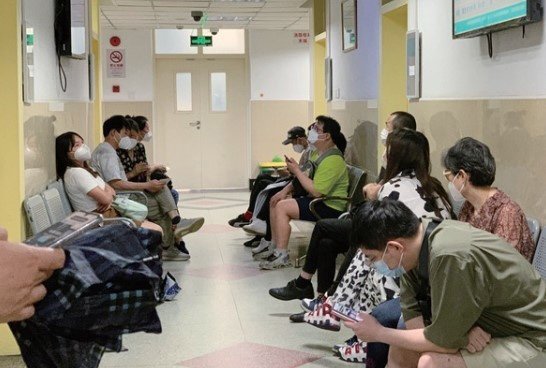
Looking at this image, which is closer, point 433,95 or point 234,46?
point 433,95

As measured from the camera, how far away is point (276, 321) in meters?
5.41

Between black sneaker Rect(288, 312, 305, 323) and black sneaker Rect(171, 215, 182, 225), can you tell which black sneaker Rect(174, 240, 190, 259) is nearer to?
black sneaker Rect(171, 215, 182, 225)

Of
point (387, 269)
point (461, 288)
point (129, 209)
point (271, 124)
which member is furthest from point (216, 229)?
point (461, 288)

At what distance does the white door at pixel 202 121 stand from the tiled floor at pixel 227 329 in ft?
22.4

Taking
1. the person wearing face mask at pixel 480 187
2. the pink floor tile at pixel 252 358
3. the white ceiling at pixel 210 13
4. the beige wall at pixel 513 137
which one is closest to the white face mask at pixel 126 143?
the pink floor tile at pixel 252 358

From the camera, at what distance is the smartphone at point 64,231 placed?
1.62m

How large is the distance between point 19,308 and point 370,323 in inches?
70.9

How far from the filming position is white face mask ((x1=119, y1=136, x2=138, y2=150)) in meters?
7.43

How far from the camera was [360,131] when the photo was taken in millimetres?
7711

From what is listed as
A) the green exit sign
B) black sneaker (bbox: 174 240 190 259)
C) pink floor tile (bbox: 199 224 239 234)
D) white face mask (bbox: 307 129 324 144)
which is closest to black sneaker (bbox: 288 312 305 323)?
white face mask (bbox: 307 129 324 144)

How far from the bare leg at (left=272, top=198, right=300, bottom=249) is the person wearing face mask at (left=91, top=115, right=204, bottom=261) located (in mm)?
976

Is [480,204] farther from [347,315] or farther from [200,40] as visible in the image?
[200,40]

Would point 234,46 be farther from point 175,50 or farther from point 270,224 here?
point 270,224

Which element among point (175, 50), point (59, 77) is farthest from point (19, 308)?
point (175, 50)
